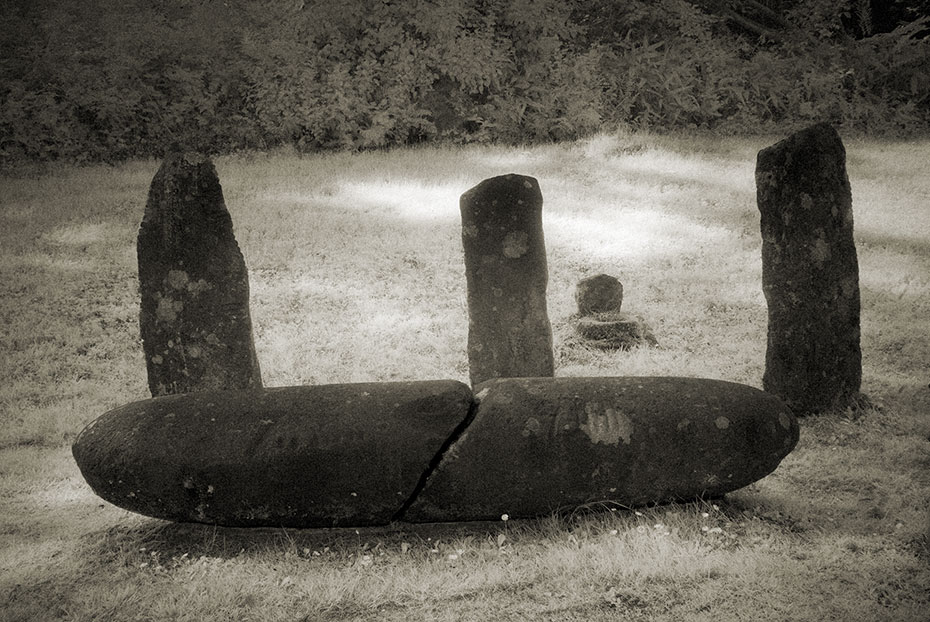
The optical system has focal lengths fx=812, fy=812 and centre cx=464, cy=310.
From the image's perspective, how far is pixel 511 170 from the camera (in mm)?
17078

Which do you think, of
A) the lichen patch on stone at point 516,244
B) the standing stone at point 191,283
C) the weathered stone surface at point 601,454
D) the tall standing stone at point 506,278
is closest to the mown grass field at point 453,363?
the weathered stone surface at point 601,454

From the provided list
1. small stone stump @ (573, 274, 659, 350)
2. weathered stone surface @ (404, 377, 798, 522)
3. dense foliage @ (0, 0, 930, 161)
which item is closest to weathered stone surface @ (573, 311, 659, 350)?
small stone stump @ (573, 274, 659, 350)

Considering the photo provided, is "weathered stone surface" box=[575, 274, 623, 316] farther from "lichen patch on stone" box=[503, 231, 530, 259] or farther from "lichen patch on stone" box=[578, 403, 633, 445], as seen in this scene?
"lichen patch on stone" box=[578, 403, 633, 445]

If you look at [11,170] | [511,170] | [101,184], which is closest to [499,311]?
[511,170]

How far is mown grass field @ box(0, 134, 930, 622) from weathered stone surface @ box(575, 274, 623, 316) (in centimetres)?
37

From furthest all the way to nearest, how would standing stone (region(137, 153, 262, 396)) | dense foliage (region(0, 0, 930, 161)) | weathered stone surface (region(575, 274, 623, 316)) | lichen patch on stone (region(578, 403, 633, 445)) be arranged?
dense foliage (region(0, 0, 930, 161)) → weathered stone surface (region(575, 274, 623, 316)) → standing stone (region(137, 153, 262, 396)) → lichen patch on stone (region(578, 403, 633, 445))

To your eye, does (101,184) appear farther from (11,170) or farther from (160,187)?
(160,187)

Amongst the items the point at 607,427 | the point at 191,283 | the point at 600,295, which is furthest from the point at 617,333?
the point at 191,283

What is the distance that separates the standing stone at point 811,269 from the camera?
6.94 m

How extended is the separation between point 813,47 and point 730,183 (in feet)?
35.2

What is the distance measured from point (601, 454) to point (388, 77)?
17347 millimetres

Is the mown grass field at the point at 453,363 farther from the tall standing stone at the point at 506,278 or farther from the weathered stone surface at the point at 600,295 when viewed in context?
the tall standing stone at the point at 506,278

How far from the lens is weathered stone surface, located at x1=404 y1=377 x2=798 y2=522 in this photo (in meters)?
5.38

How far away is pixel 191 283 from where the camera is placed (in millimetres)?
6891
